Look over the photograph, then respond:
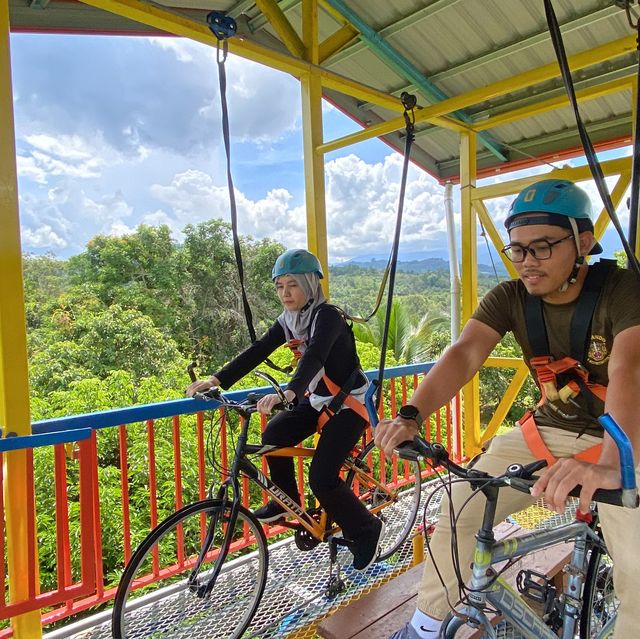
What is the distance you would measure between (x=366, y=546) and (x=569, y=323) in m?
1.68

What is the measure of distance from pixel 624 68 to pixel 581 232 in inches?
96.0

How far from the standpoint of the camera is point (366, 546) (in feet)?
9.05

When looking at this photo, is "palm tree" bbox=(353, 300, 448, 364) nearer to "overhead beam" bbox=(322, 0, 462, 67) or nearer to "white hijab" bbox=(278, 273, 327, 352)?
"overhead beam" bbox=(322, 0, 462, 67)

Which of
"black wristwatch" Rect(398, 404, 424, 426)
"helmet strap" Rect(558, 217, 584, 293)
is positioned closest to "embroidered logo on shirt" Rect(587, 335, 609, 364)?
"helmet strap" Rect(558, 217, 584, 293)

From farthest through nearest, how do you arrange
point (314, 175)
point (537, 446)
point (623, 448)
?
point (314, 175)
point (537, 446)
point (623, 448)

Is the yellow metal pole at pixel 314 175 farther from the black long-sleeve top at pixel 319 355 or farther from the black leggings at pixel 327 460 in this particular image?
the black leggings at pixel 327 460

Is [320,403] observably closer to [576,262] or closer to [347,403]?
[347,403]

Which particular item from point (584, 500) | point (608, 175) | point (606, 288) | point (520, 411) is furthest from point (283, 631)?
point (520, 411)

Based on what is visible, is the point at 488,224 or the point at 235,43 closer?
the point at 235,43

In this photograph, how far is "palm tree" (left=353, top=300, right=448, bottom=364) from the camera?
12.9 m

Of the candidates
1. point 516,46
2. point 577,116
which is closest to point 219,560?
point 577,116

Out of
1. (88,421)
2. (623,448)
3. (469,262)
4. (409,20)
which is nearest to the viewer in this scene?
(623,448)

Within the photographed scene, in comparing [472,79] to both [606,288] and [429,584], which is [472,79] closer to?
[606,288]

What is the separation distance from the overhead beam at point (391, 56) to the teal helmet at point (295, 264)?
1756mm
